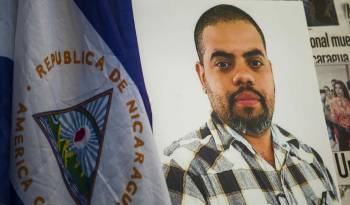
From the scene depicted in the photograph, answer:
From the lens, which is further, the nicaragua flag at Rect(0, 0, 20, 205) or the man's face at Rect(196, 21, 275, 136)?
the man's face at Rect(196, 21, 275, 136)

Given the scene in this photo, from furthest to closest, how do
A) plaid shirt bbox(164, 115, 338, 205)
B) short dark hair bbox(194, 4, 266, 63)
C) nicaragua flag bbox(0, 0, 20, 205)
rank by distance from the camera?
short dark hair bbox(194, 4, 266, 63), plaid shirt bbox(164, 115, 338, 205), nicaragua flag bbox(0, 0, 20, 205)

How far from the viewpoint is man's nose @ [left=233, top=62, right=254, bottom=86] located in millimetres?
827

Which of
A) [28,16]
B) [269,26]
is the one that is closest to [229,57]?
[269,26]

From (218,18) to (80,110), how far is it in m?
0.42

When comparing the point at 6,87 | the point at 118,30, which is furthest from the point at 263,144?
the point at 6,87

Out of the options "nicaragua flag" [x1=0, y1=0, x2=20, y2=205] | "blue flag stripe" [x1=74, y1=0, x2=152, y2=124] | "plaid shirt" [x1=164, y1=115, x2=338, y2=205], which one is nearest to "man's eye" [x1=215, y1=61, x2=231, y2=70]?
"plaid shirt" [x1=164, y1=115, x2=338, y2=205]

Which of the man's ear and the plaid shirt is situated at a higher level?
the man's ear

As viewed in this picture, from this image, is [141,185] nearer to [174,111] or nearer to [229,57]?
[174,111]

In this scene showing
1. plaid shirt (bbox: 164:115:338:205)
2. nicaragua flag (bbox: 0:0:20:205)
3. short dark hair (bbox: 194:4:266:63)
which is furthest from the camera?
short dark hair (bbox: 194:4:266:63)

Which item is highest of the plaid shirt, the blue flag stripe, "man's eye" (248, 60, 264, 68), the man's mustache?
the blue flag stripe

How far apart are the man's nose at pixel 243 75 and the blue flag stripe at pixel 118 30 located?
0.26 metres

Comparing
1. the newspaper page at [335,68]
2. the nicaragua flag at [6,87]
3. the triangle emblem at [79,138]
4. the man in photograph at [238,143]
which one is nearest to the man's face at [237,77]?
the man in photograph at [238,143]

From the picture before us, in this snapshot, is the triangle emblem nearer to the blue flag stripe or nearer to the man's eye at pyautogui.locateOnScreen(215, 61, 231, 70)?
the blue flag stripe

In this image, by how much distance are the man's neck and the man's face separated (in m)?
0.01
